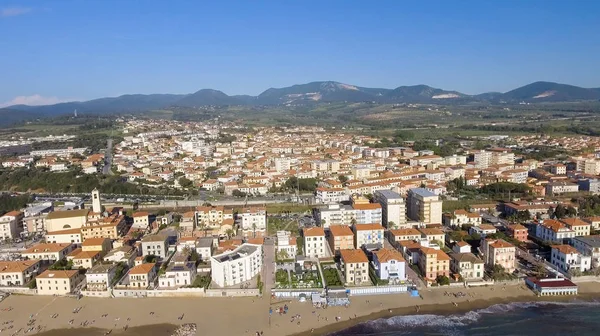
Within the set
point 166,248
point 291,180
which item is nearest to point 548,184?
point 291,180

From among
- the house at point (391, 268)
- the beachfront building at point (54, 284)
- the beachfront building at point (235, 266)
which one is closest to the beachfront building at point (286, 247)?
the beachfront building at point (235, 266)

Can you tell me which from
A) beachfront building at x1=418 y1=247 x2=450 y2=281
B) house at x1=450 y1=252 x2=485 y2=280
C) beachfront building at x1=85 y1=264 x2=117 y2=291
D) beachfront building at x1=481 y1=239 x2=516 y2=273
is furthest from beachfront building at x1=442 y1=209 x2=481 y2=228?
beachfront building at x1=85 y1=264 x2=117 y2=291

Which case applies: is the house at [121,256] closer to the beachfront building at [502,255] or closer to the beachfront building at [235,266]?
the beachfront building at [235,266]

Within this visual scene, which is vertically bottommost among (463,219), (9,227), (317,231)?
(463,219)

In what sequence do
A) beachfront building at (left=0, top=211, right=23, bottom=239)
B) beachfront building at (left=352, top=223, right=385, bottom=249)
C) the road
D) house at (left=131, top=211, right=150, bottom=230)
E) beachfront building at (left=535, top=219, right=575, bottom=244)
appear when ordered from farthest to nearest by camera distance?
1. the road
2. house at (left=131, top=211, right=150, bottom=230)
3. beachfront building at (left=0, top=211, right=23, bottom=239)
4. beachfront building at (left=352, top=223, right=385, bottom=249)
5. beachfront building at (left=535, top=219, right=575, bottom=244)

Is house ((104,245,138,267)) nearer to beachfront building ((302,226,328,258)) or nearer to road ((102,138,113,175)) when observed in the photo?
beachfront building ((302,226,328,258))

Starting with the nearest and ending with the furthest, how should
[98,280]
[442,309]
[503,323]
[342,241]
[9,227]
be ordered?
[503,323], [442,309], [98,280], [342,241], [9,227]

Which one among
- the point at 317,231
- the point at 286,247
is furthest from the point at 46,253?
the point at 317,231

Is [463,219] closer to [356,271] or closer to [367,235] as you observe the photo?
[367,235]
